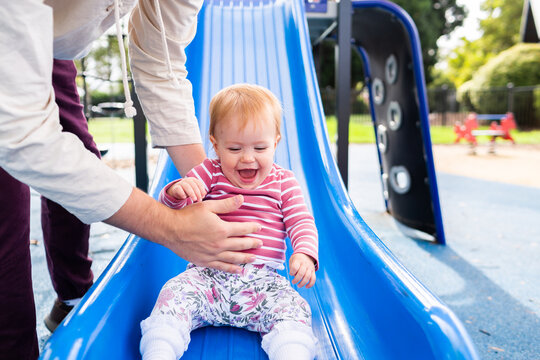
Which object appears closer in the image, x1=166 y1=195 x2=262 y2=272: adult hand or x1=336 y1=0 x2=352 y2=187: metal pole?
x1=166 y1=195 x2=262 y2=272: adult hand

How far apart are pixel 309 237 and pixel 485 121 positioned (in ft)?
44.3

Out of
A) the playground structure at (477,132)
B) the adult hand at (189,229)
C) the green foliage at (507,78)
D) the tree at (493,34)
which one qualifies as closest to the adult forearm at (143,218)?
the adult hand at (189,229)

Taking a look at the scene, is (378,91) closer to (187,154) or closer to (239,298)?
(187,154)

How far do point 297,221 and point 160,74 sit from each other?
0.65 metres

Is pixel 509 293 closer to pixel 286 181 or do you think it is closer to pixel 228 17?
pixel 286 181

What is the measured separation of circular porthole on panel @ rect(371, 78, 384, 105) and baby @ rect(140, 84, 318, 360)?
7.08 ft

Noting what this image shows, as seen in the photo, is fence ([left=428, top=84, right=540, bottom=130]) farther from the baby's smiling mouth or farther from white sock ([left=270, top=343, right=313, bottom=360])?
white sock ([left=270, top=343, right=313, bottom=360])

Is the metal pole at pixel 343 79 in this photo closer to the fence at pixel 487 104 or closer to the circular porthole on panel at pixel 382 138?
the circular porthole on panel at pixel 382 138

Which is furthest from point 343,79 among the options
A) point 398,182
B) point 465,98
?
point 465,98

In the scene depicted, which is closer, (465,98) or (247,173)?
(247,173)

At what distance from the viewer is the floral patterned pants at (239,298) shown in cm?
114

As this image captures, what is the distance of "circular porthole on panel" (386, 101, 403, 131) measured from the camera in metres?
3.05

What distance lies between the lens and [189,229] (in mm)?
996

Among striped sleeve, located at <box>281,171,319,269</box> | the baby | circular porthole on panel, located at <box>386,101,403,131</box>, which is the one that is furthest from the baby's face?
circular porthole on panel, located at <box>386,101,403,131</box>
